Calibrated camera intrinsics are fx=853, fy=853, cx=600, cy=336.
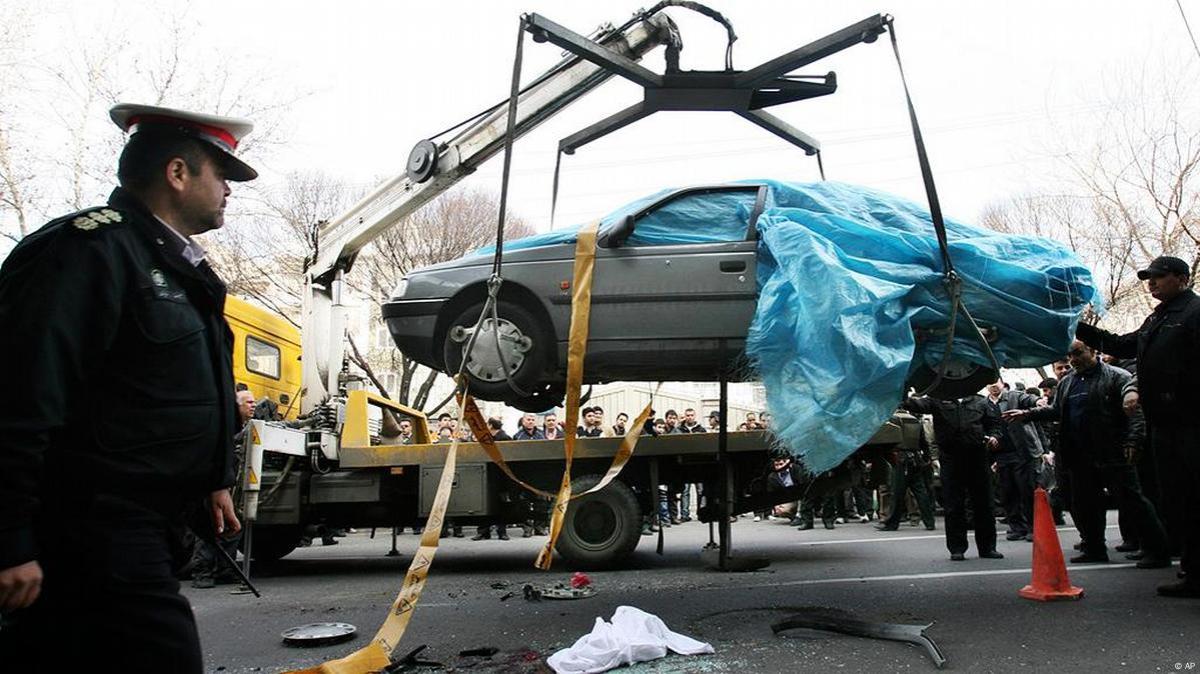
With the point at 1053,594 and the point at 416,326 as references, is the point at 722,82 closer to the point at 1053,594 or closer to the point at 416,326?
the point at 416,326

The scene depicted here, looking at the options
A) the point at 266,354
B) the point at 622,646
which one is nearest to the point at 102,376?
the point at 622,646

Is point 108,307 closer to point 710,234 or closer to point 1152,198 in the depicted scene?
→ point 710,234

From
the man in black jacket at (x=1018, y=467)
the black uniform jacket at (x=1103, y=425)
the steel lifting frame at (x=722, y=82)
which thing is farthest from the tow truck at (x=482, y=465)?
the man in black jacket at (x=1018, y=467)

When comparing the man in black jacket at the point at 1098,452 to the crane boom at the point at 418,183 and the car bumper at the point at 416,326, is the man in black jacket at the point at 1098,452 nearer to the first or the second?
the car bumper at the point at 416,326

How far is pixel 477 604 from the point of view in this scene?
5625mm

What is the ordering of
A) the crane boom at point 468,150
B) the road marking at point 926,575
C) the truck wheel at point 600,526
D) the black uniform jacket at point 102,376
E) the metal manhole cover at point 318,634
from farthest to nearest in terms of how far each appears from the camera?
1. the crane boom at point 468,150
2. the truck wheel at point 600,526
3. the road marking at point 926,575
4. the metal manhole cover at point 318,634
5. the black uniform jacket at point 102,376

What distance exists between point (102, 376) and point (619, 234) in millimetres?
3407

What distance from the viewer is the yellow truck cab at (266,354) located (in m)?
9.02

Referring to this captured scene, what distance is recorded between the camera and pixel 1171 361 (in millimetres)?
4867

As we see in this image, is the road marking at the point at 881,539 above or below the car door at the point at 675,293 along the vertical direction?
below

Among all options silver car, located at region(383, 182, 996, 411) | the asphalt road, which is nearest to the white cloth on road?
the asphalt road

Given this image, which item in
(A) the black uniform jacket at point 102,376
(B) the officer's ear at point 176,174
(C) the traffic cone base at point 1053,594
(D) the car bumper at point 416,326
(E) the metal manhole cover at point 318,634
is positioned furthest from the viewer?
(D) the car bumper at point 416,326

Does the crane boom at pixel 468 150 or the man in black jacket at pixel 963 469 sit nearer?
the man in black jacket at pixel 963 469

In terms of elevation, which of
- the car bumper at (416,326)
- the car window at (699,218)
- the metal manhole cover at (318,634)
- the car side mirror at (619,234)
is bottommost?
the metal manhole cover at (318,634)
